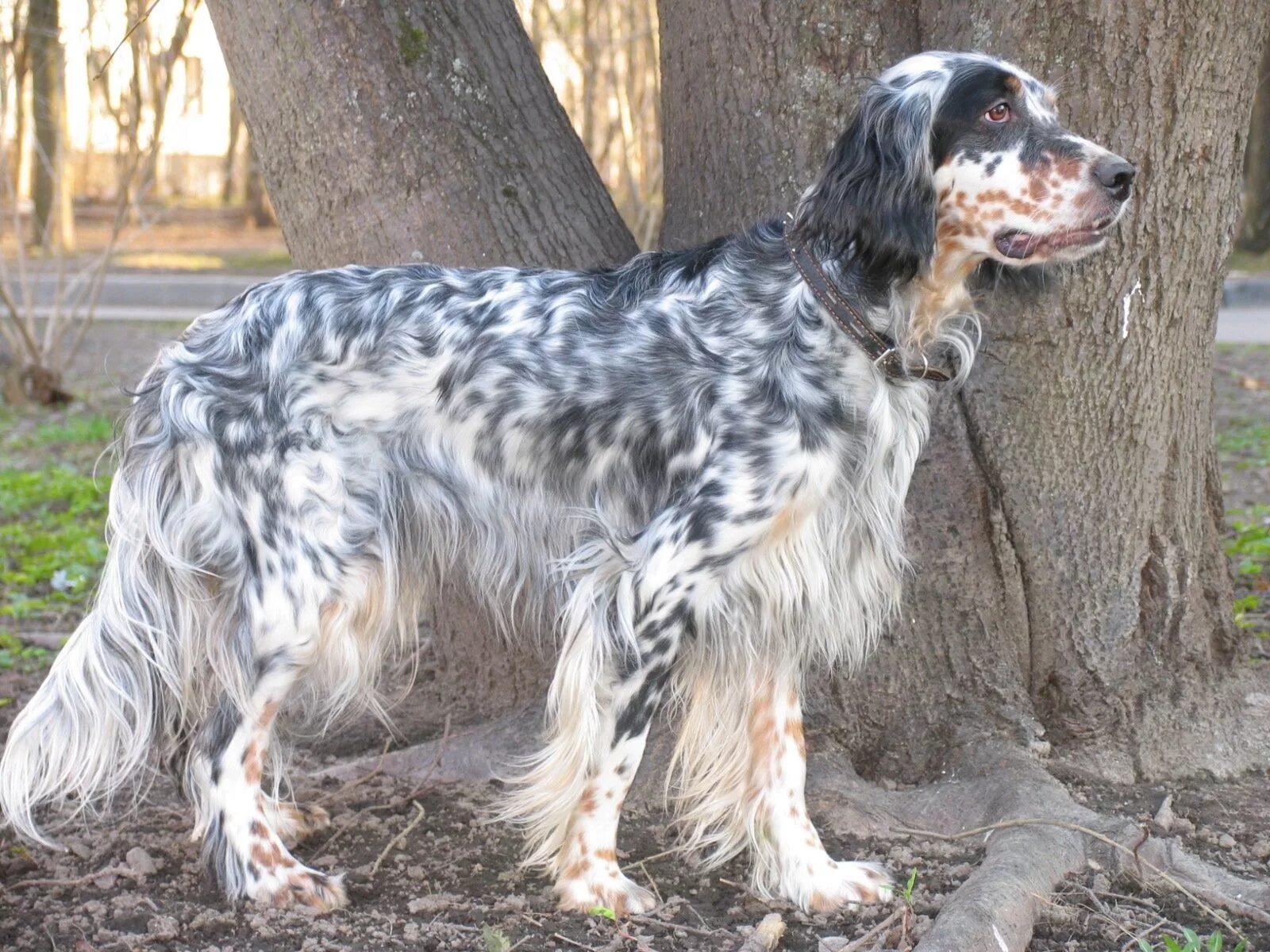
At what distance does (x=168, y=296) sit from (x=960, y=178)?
1378 cm

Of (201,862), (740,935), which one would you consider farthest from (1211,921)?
(201,862)

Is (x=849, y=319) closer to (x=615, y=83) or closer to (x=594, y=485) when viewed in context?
(x=594, y=485)

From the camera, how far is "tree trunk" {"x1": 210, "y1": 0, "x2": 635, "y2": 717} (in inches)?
140

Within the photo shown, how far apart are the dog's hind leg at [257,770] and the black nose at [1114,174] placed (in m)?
1.86

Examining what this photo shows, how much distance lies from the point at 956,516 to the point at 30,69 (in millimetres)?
8023

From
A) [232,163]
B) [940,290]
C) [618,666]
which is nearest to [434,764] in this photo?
[618,666]

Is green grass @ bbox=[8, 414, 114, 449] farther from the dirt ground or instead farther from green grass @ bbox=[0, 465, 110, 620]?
the dirt ground

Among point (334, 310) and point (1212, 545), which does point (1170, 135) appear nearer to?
point (1212, 545)

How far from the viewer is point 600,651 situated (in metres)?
3.10

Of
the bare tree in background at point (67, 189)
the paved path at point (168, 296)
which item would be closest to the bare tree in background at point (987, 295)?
the bare tree in background at point (67, 189)

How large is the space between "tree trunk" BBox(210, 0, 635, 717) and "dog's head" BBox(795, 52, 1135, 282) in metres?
0.98

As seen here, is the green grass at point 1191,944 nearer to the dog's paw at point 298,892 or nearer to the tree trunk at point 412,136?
the dog's paw at point 298,892

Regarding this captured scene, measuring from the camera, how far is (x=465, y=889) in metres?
3.25

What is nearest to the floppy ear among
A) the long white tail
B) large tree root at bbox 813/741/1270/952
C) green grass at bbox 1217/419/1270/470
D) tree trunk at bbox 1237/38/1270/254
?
large tree root at bbox 813/741/1270/952
